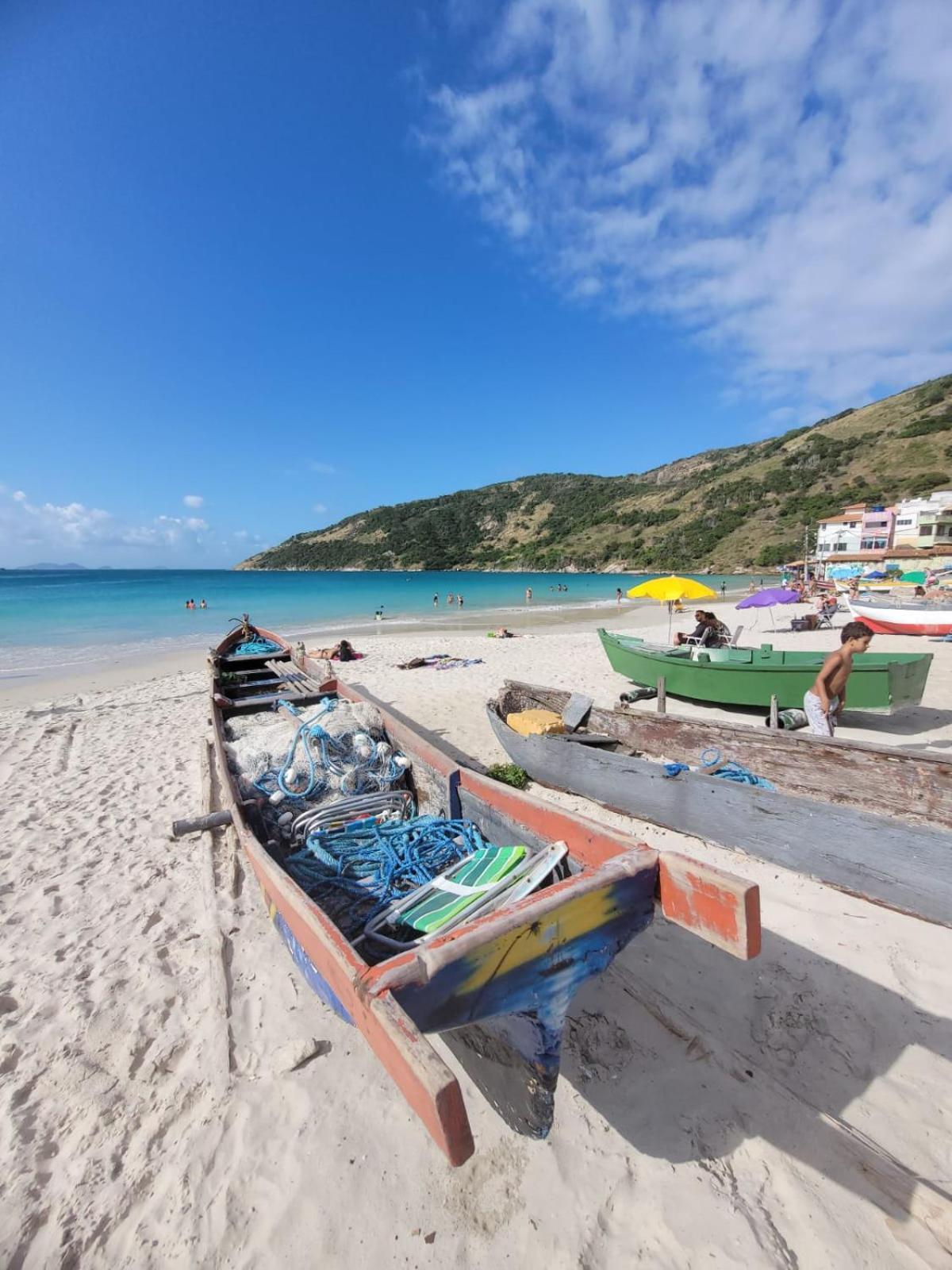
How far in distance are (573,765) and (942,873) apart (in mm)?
2688

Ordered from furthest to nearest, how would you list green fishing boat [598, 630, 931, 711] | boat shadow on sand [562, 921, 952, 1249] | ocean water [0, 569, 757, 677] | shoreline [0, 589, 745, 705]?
ocean water [0, 569, 757, 677], shoreline [0, 589, 745, 705], green fishing boat [598, 630, 931, 711], boat shadow on sand [562, 921, 952, 1249]

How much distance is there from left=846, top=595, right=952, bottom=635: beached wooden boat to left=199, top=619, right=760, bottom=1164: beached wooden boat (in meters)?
16.7

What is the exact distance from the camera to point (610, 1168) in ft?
6.86

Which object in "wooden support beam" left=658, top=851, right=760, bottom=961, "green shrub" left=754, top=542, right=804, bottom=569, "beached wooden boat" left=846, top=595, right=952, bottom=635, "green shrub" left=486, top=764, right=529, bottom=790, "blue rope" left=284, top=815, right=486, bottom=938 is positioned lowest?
"green shrub" left=754, top=542, right=804, bottom=569

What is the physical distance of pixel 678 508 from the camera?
87.6 meters

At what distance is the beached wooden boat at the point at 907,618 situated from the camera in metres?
15.0

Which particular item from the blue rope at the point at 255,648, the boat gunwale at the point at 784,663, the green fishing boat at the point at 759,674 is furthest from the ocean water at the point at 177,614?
the boat gunwale at the point at 784,663

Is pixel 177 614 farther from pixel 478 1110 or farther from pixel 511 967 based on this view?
pixel 511 967

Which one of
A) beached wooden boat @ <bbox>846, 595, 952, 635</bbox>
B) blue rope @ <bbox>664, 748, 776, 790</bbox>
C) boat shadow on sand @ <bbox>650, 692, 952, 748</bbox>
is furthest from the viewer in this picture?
beached wooden boat @ <bbox>846, 595, 952, 635</bbox>

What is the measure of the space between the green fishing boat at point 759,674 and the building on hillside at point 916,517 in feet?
170

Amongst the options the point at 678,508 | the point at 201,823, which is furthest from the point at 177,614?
the point at 678,508

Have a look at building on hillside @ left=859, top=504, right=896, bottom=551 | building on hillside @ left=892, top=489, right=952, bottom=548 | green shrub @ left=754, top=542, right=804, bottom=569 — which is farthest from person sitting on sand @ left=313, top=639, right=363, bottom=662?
green shrub @ left=754, top=542, right=804, bottom=569

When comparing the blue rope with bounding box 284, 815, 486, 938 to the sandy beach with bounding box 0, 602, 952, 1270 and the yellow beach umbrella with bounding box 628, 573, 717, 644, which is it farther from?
the yellow beach umbrella with bounding box 628, 573, 717, 644

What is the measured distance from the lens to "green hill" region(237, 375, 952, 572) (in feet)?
217
